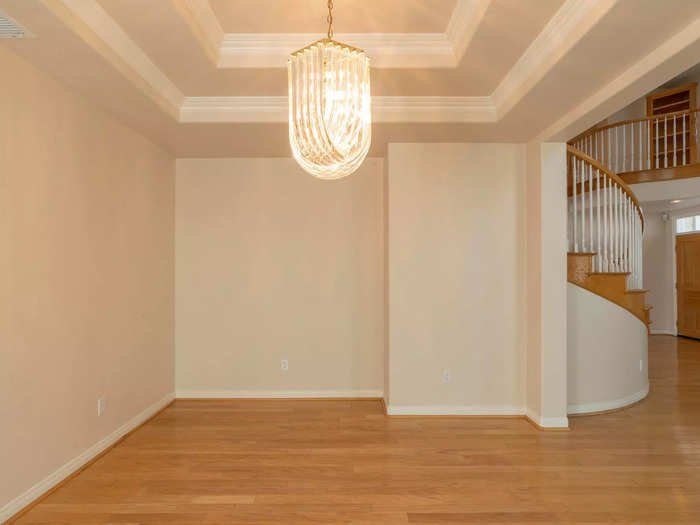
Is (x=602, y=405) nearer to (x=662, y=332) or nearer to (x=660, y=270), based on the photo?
(x=662, y=332)

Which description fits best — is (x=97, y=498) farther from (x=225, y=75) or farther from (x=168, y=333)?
(x=225, y=75)

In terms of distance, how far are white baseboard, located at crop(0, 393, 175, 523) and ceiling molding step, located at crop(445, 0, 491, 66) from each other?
370cm

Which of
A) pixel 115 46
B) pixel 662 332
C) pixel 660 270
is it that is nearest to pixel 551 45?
pixel 115 46

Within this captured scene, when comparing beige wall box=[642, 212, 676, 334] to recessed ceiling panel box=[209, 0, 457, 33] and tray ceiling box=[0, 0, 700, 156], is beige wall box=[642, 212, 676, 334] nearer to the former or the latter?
tray ceiling box=[0, 0, 700, 156]

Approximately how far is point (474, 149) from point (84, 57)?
10.7ft

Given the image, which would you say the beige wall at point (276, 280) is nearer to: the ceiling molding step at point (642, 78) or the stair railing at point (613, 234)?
the ceiling molding step at point (642, 78)

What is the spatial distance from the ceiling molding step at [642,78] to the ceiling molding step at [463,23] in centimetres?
96

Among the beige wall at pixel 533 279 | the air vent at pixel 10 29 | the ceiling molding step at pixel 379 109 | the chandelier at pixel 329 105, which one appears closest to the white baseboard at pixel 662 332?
the beige wall at pixel 533 279

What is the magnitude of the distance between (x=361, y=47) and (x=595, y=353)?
352cm

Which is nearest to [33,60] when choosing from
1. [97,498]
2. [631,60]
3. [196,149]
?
[196,149]

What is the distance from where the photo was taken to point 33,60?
2.64 m

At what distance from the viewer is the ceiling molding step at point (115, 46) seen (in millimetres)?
2227

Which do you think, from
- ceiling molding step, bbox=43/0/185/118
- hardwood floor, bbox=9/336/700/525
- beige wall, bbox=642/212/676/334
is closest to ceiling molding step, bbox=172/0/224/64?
ceiling molding step, bbox=43/0/185/118

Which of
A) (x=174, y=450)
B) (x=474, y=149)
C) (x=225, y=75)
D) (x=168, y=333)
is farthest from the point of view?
(x=168, y=333)
